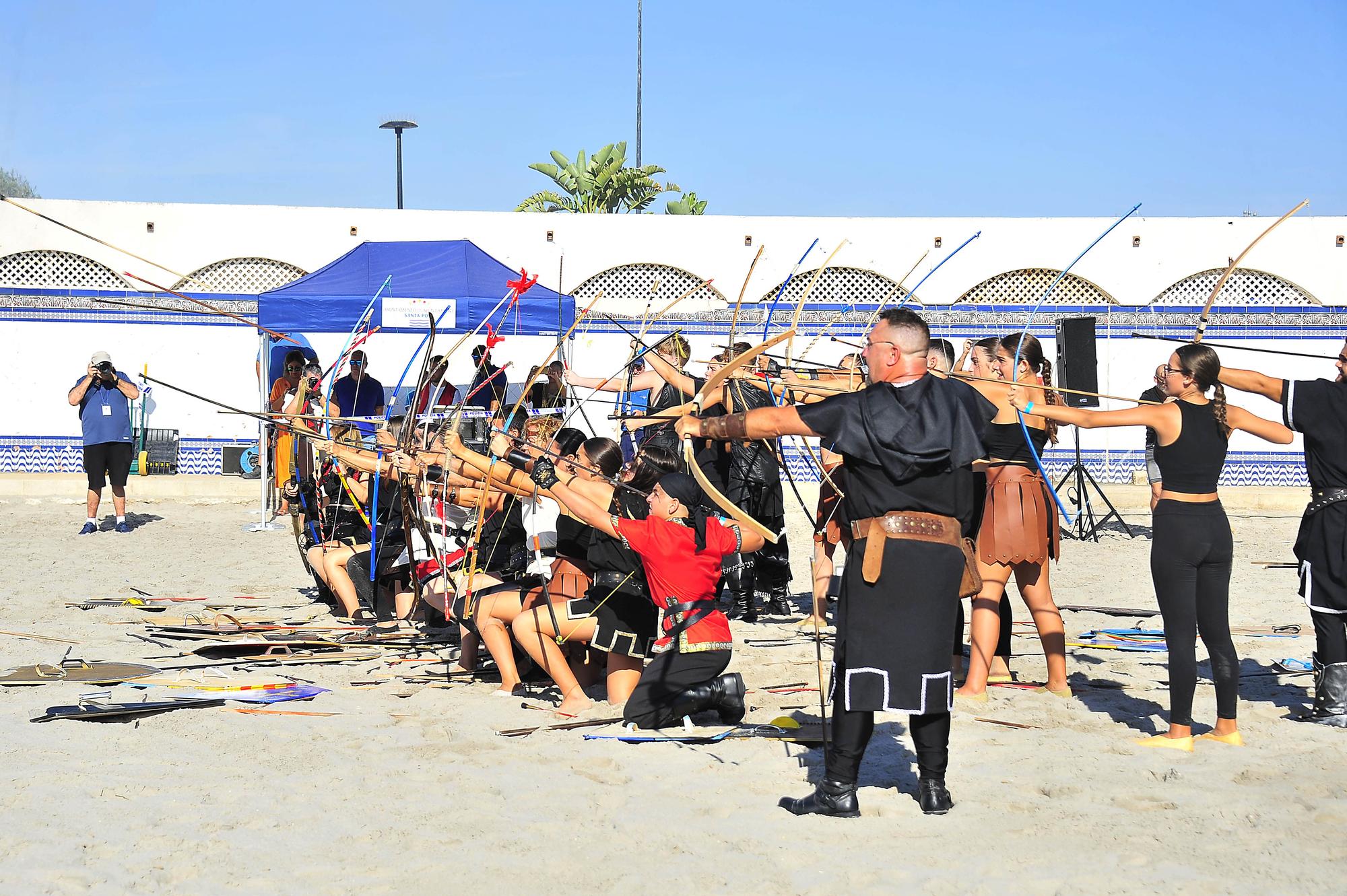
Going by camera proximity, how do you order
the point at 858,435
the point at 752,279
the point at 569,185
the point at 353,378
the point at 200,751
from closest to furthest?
the point at 858,435
the point at 200,751
the point at 353,378
the point at 752,279
the point at 569,185

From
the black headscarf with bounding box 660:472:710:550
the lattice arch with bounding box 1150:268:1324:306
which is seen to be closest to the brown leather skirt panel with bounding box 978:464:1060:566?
the black headscarf with bounding box 660:472:710:550

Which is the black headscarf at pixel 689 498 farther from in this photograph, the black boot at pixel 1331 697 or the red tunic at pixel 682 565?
the black boot at pixel 1331 697

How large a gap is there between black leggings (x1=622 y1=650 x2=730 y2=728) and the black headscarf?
17.7 inches

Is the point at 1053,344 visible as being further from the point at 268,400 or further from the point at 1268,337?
the point at 268,400

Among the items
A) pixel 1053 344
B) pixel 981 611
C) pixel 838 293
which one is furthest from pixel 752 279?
pixel 981 611

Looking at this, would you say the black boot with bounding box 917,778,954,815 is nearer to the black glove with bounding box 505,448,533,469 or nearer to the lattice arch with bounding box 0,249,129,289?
the black glove with bounding box 505,448,533,469

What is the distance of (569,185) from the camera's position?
2684cm

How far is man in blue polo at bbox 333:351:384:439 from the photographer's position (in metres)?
10.8

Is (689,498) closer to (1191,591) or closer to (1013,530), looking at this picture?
(1013,530)

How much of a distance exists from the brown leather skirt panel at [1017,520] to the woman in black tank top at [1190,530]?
2.31ft

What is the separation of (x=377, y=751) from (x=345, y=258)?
26.7 feet

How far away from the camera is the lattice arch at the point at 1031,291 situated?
54.2ft

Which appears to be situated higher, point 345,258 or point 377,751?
point 345,258

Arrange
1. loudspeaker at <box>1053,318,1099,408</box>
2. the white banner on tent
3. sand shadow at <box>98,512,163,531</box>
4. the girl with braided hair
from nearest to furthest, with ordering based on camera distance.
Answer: the girl with braided hair
the white banner on tent
loudspeaker at <box>1053,318,1099,408</box>
sand shadow at <box>98,512,163,531</box>
